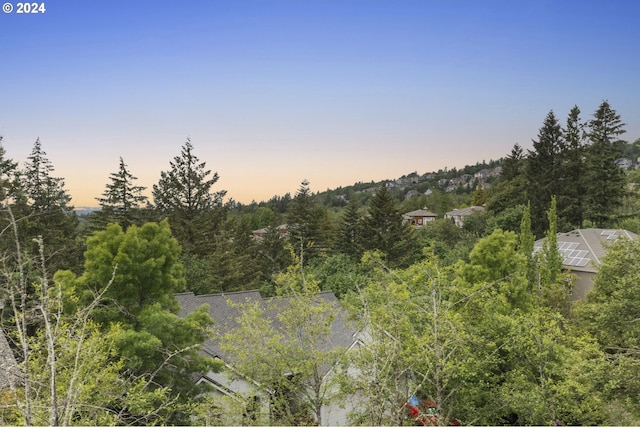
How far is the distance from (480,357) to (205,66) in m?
15.5

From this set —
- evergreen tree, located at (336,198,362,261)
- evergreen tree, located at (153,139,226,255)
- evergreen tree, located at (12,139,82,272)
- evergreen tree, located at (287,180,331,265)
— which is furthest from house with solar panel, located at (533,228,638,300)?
evergreen tree, located at (12,139,82,272)

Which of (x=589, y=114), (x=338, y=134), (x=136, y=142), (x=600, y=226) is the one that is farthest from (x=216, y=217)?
(x=589, y=114)

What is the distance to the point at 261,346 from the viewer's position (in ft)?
25.2

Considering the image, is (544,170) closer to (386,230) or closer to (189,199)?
(386,230)

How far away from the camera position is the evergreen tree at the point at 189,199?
27375mm

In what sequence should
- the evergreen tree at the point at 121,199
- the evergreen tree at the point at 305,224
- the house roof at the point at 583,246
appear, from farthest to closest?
1. the evergreen tree at the point at 305,224
2. the evergreen tree at the point at 121,199
3. the house roof at the point at 583,246

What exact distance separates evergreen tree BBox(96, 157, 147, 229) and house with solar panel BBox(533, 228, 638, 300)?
25.9 metres

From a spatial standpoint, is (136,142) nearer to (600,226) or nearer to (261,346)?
(261,346)

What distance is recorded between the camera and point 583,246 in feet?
78.6

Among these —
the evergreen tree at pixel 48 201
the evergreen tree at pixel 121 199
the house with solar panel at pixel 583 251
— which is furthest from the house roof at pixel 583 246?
Answer: the evergreen tree at pixel 48 201

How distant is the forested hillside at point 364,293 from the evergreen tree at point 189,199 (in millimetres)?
107

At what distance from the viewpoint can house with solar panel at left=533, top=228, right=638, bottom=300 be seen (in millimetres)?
22172

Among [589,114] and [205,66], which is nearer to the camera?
[205,66]

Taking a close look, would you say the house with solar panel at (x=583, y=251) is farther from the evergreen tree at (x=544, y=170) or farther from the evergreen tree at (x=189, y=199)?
the evergreen tree at (x=189, y=199)
